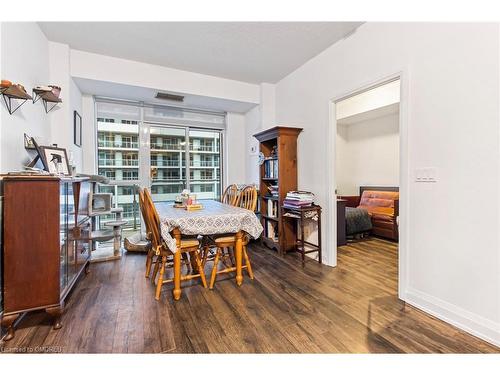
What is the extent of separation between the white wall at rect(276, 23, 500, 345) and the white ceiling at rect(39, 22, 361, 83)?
2.25 ft

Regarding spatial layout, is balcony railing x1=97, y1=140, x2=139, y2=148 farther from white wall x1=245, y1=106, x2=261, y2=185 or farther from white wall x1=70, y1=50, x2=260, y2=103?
white wall x1=245, y1=106, x2=261, y2=185

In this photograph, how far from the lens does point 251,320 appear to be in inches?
71.5

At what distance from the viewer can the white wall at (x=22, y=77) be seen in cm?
191

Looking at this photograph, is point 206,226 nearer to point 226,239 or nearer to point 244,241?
point 226,239

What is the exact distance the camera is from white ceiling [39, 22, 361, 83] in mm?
2508

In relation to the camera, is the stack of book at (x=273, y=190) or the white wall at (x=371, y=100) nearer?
the stack of book at (x=273, y=190)

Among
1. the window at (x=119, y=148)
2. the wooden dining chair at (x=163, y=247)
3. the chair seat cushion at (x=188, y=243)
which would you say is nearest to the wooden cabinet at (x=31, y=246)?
the wooden dining chair at (x=163, y=247)

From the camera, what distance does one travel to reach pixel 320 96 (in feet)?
10.1

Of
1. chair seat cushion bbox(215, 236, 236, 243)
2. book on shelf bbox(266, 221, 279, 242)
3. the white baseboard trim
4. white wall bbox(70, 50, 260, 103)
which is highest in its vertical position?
white wall bbox(70, 50, 260, 103)

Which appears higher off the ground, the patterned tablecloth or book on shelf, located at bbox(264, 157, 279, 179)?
book on shelf, located at bbox(264, 157, 279, 179)

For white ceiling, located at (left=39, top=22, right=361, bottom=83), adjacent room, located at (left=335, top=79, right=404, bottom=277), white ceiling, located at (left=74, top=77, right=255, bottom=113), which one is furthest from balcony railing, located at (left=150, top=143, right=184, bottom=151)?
adjacent room, located at (left=335, top=79, right=404, bottom=277)

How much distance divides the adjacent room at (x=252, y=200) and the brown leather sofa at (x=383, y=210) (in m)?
0.05

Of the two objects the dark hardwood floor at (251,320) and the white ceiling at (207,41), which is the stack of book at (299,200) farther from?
the white ceiling at (207,41)

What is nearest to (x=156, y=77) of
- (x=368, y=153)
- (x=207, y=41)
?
(x=207, y=41)
